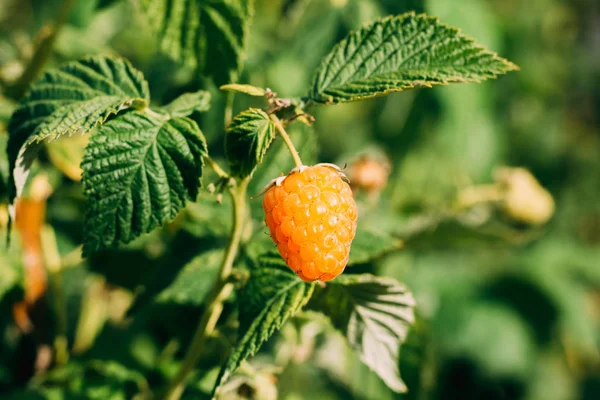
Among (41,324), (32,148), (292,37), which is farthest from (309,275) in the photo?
(292,37)

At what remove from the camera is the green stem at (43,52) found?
1047 mm

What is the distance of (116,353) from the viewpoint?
3.47 feet

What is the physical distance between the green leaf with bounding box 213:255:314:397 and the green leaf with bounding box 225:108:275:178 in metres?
0.14

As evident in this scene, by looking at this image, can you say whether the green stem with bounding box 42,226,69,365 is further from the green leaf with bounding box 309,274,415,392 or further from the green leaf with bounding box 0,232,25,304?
the green leaf with bounding box 309,274,415,392

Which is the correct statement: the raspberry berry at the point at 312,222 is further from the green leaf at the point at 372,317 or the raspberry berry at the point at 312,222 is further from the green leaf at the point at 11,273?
the green leaf at the point at 11,273

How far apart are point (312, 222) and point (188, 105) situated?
236 millimetres

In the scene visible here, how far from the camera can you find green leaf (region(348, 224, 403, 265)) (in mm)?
830

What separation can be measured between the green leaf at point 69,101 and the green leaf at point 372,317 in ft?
1.13

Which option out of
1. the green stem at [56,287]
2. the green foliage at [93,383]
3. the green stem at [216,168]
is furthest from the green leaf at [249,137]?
the green stem at [56,287]

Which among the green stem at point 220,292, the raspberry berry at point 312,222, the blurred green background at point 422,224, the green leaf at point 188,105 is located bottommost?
the blurred green background at point 422,224

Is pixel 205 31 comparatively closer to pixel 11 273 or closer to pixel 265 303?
pixel 265 303

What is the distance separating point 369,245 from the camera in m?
0.86

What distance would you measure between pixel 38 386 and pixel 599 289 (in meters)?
3.37

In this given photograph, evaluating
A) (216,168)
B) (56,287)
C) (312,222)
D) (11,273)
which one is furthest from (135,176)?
(56,287)
